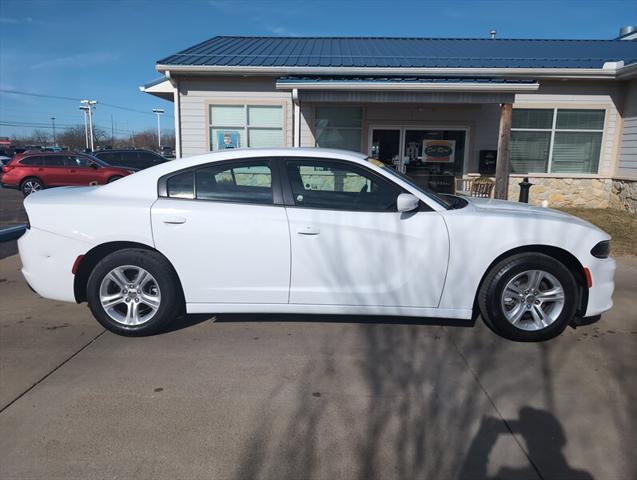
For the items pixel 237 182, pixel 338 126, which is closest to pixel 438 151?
pixel 338 126

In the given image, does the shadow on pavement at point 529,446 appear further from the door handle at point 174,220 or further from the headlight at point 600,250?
the door handle at point 174,220

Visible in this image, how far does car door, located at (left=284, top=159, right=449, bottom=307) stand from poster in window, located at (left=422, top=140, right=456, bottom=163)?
9.01 meters

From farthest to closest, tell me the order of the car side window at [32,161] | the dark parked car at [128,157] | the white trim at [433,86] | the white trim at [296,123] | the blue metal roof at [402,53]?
1. the dark parked car at [128,157]
2. the car side window at [32,161]
3. the blue metal roof at [402,53]
4. the white trim at [296,123]
5. the white trim at [433,86]

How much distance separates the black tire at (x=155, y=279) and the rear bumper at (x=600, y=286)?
3470 millimetres

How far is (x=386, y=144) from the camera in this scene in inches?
495

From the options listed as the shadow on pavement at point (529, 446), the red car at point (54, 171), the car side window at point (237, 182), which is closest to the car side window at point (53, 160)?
the red car at point (54, 171)

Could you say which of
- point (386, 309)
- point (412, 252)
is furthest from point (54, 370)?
point (412, 252)

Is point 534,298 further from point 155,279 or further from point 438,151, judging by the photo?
point 438,151

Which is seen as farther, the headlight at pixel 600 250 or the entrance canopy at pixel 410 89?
the entrance canopy at pixel 410 89

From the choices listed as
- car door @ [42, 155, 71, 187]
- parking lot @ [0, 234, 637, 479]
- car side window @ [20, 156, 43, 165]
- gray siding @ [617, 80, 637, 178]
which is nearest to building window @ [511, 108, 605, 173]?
gray siding @ [617, 80, 637, 178]

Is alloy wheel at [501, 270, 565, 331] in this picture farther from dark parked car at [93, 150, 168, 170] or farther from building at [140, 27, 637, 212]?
dark parked car at [93, 150, 168, 170]

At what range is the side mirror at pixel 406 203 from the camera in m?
3.78

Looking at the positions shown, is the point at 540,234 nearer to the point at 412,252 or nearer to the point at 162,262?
the point at 412,252

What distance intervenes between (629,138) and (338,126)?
23.9ft
